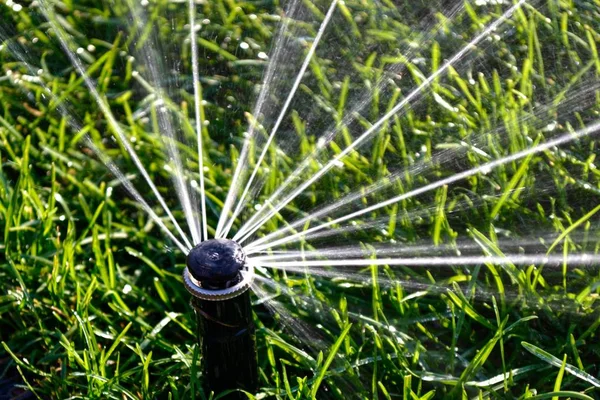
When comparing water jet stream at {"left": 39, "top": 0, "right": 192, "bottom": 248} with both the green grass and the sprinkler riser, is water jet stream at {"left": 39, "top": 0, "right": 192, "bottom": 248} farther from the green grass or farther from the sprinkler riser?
the sprinkler riser

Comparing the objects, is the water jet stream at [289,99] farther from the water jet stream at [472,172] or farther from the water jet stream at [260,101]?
the water jet stream at [472,172]

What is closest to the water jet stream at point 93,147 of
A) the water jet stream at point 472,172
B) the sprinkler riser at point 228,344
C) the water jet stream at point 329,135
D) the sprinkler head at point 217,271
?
the water jet stream at point 329,135

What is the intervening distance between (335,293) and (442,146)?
534 millimetres

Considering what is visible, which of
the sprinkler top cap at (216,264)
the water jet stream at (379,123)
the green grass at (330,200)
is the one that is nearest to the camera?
the sprinkler top cap at (216,264)

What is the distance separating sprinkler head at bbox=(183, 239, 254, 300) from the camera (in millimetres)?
1484

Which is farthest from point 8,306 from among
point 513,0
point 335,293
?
point 513,0

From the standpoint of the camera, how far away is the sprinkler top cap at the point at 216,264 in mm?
1483

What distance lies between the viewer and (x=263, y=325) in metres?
2.04

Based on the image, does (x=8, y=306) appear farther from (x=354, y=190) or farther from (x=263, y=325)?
(x=354, y=190)

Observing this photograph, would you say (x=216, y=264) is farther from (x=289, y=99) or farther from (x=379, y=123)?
(x=289, y=99)

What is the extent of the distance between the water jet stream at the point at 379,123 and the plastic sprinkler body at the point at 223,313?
0.43 m

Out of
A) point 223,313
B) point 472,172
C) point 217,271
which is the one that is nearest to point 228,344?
point 223,313

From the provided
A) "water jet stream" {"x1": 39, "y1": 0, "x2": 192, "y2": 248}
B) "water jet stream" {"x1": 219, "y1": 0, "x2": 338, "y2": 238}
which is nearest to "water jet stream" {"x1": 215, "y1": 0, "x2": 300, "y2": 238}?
"water jet stream" {"x1": 219, "y1": 0, "x2": 338, "y2": 238}

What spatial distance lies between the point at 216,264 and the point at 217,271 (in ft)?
0.04
